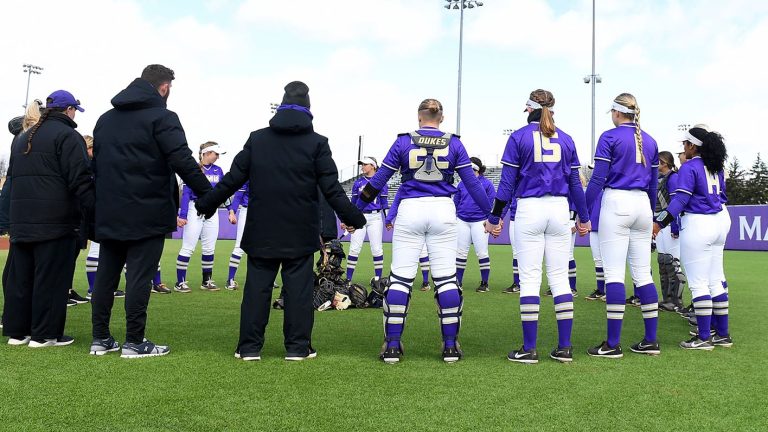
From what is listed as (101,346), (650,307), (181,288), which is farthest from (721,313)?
(181,288)

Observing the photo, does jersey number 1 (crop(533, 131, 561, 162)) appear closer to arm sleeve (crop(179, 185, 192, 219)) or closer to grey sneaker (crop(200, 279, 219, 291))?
arm sleeve (crop(179, 185, 192, 219))

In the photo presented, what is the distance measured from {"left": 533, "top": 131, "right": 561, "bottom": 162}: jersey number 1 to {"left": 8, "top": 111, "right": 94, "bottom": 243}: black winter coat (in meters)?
3.87

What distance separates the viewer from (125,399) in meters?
3.75

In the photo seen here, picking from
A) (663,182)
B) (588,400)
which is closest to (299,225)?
(588,400)

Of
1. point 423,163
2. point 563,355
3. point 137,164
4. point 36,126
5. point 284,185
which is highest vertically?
point 36,126

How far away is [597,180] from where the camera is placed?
213 inches

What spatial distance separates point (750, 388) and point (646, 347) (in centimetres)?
124

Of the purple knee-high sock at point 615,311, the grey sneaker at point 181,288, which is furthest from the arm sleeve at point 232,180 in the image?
the grey sneaker at point 181,288

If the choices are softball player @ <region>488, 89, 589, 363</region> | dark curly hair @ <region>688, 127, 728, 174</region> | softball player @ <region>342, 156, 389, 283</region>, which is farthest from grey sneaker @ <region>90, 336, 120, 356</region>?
softball player @ <region>342, 156, 389, 283</region>

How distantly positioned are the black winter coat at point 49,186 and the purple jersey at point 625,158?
4591 mm

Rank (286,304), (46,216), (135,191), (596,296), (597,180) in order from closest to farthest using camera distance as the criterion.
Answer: (135,191)
(286,304)
(46,216)
(597,180)
(596,296)

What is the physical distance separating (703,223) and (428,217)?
111 inches

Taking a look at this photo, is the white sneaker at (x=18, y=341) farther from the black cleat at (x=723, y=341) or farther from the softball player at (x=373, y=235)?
the black cleat at (x=723, y=341)

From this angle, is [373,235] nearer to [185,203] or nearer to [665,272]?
[185,203]
